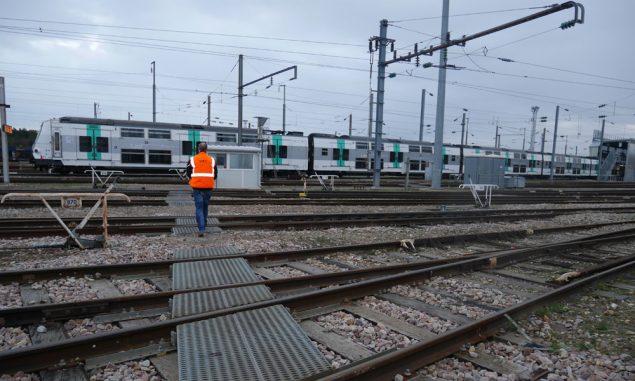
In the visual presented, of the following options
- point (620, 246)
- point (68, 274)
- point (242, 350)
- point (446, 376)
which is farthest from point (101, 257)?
point (620, 246)

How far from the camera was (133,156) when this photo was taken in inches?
1040

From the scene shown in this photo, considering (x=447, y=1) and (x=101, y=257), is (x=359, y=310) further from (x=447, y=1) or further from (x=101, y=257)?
(x=447, y=1)

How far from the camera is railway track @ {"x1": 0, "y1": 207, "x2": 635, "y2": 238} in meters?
8.95

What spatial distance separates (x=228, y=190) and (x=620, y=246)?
46.4 ft

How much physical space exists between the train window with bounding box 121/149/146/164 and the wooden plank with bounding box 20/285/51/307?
22700mm

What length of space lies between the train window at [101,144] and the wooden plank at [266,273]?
22.8 metres

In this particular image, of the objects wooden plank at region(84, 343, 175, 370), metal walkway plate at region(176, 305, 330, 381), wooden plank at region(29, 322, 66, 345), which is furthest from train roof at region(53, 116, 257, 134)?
wooden plank at region(84, 343, 175, 370)

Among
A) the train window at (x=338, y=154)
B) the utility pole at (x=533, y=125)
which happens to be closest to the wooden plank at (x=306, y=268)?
the train window at (x=338, y=154)

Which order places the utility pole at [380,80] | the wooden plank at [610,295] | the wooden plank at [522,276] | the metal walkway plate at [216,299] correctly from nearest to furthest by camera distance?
the metal walkway plate at [216,299], the wooden plank at [610,295], the wooden plank at [522,276], the utility pole at [380,80]

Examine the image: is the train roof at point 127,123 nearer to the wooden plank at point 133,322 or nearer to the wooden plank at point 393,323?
the wooden plank at point 133,322

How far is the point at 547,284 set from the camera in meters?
6.28

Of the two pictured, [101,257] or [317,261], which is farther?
[317,261]

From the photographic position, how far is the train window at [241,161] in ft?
63.6

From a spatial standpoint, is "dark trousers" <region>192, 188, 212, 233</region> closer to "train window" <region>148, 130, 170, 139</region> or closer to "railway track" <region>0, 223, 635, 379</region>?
"railway track" <region>0, 223, 635, 379</region>
